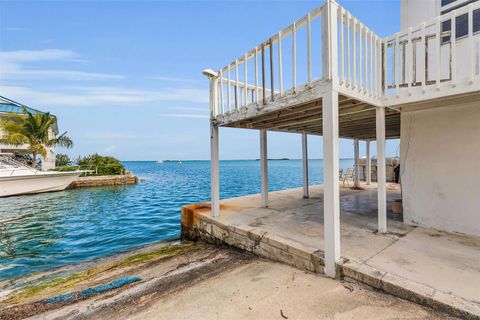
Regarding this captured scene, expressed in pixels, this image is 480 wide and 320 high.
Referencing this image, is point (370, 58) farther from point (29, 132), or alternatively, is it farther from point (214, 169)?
point (29, 132)

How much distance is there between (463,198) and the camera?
14.1ft

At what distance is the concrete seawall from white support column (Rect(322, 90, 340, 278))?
23711mm

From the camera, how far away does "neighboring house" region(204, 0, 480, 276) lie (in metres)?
3.27

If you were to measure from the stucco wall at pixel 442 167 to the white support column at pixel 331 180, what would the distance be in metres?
2.86

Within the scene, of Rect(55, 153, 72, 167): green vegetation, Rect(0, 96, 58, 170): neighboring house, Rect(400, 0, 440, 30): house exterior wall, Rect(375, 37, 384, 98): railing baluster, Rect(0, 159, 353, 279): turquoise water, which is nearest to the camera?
Rect(375, 37, 384, 98): railing baluster

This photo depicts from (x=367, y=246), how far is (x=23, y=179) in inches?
842

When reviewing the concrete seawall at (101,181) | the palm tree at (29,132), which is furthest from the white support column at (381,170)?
the palm tree at (29,132)

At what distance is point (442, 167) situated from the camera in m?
4.53

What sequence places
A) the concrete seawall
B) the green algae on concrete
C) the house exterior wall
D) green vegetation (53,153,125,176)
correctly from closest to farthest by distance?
the green algae on concrete
the house exterior wall
the concrete seawall
green vegetation (53,153,125,176)

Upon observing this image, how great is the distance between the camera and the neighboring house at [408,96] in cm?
327

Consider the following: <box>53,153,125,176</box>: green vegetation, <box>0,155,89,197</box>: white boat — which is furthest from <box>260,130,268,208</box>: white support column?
<box>53,153,125,176</box>: green vegetation

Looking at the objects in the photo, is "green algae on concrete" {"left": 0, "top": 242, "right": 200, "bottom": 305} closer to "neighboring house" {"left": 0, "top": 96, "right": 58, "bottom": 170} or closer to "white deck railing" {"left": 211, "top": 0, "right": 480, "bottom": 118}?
"white deck railing" {"left": 211, "top": 0, "right": 480, "bottom": 118}

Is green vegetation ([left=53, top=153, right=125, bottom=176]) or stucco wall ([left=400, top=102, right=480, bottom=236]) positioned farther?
green vegetation ([left=53, top=153, right=125, bottom=176])

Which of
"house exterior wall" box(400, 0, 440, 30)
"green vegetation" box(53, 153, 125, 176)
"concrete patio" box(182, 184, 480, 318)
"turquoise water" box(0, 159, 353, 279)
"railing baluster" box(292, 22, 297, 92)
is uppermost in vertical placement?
"house exterior wall" box(400, 0, 440, 30)
